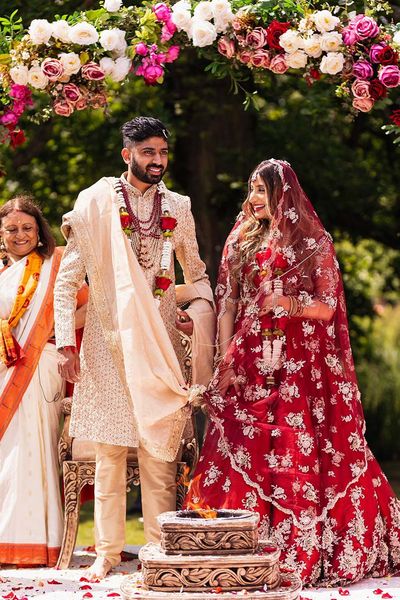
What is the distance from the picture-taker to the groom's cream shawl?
6027 millimetres

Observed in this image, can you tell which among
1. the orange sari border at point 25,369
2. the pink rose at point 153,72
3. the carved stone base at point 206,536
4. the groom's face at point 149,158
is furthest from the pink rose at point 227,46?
the carved stone base at point 206,536

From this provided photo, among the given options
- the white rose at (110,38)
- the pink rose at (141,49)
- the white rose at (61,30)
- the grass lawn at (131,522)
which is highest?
the white rose at (61,30)

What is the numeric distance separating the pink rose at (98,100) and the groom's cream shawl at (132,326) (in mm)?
672

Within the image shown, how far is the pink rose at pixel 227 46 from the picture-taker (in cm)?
647

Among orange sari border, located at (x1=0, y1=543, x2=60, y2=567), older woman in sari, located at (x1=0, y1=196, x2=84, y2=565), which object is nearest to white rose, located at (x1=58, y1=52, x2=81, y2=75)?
older woman in sari, located at (x1=0, y1=196, x2=84, y2=565)

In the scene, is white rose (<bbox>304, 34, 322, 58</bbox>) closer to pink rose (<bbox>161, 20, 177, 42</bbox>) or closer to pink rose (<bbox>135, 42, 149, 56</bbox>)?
pink rose (<bbox>161, 20, 177, 42</bbox>)

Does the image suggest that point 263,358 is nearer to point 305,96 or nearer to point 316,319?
point 316,319

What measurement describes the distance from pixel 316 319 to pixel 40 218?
5.88ft

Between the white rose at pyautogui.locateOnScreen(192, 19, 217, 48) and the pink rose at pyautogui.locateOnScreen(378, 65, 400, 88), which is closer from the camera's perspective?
the pink rose at pyautogui.locateOnScreen(378, 65, 400, 88)

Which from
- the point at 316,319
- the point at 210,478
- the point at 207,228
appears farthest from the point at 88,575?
the point at 207,228

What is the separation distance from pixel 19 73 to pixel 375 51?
72.9 inches

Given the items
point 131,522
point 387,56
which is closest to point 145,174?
point 387,56

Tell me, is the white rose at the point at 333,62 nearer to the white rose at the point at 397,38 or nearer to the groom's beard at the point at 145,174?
the white rose at the point at 397,38

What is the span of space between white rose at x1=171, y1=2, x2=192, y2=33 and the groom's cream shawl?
950mm
